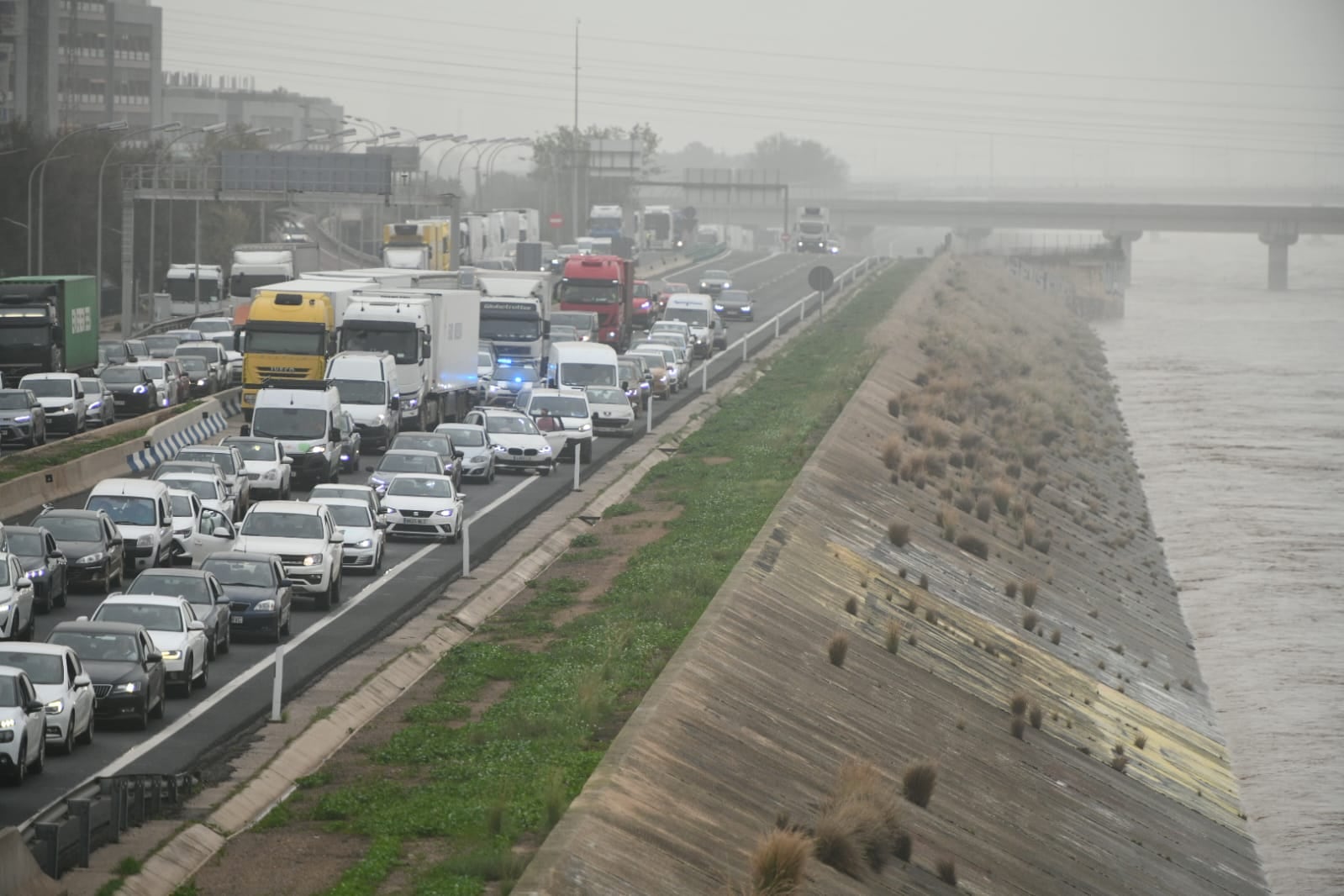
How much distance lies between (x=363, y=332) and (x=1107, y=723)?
23342 mm

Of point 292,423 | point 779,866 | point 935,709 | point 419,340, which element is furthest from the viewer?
point 419,340

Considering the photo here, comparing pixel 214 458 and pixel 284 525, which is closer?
pixel 284 525

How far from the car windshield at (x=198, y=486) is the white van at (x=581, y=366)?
2090 cm

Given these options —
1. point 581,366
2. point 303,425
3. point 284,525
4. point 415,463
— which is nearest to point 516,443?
point 303,425

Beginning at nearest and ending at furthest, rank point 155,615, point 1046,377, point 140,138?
point 155,615
point 1046,377
point 140,138

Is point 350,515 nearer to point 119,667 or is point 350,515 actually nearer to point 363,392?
point 119,667

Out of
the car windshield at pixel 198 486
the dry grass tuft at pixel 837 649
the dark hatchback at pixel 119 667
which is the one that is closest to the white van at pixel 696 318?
the car windshield at pixel 198 486

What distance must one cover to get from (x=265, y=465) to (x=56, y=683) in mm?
20714

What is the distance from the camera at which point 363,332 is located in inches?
2012

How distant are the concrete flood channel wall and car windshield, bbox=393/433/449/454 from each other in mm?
8078

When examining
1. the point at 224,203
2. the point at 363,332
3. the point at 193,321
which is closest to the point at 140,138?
the point at 224,203

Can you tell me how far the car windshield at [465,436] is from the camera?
46969 millimetres

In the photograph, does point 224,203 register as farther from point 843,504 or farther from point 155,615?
point 155,615

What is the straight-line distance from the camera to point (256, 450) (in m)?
42.3
